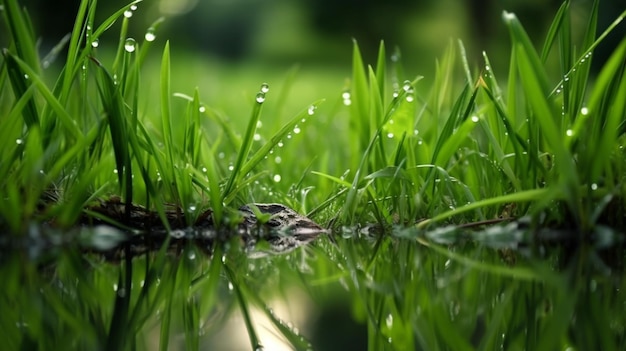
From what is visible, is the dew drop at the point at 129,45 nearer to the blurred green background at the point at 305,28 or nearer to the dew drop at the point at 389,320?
the dew drop at the point at 389,320

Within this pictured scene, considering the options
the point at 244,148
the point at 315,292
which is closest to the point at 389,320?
the point at 315,292

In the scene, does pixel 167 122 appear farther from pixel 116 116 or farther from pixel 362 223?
pixel 362 223

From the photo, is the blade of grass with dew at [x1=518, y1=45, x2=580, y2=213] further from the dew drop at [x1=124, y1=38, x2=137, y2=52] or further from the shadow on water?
the dew drop at [x1=124, y1=38, x2=137, y2=52]

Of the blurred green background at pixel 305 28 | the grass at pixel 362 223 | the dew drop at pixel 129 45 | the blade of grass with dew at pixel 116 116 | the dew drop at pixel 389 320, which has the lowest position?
the dew drop at pixel 389 320

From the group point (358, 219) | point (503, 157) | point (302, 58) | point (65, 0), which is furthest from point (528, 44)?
point (302, 58)

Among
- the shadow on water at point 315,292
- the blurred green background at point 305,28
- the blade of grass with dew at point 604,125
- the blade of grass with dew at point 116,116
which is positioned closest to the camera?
the shadow on water at point 315,292

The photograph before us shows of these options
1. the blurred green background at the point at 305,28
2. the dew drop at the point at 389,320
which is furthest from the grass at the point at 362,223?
the blurred green background at the point at 305,28

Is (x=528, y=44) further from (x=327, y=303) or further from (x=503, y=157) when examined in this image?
(x=327, y=303)

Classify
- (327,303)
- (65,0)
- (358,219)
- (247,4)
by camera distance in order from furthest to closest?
1. (247,4)
2. (65,0)
3. (358,219)
4. (327,303)
